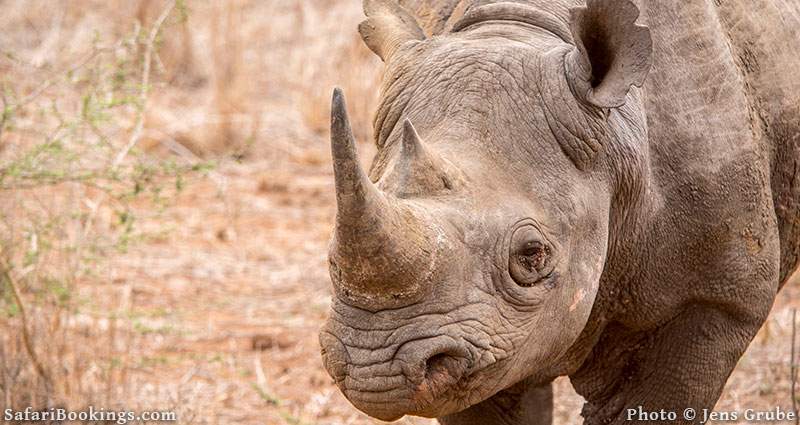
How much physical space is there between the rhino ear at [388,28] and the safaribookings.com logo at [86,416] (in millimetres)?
2124

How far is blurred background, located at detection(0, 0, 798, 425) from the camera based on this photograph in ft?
19.4

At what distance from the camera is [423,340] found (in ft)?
11.0

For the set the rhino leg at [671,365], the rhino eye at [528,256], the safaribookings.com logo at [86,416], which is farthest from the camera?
the safaribookings.com logo at [86,416]

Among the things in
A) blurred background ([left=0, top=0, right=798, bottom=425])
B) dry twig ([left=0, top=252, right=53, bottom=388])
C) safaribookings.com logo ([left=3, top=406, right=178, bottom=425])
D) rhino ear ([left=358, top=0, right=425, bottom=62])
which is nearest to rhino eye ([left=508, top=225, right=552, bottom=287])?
rhino ear ([left=358, top=0, right=425, bottom=62])

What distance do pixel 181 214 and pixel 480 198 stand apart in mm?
6410

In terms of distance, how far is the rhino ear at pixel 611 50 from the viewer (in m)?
3.81

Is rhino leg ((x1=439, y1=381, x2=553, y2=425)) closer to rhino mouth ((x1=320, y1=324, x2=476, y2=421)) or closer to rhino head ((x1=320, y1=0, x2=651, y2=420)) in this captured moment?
rhino head ((x1=320, y1=0, x2=651, y2=420))

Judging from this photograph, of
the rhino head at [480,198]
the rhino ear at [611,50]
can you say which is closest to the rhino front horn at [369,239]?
the rhino head at [480,198]

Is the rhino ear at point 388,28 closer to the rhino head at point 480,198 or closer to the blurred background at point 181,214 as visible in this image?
the rhino head at point 480,198

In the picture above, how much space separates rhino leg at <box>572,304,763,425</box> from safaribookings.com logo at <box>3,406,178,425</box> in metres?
1.98

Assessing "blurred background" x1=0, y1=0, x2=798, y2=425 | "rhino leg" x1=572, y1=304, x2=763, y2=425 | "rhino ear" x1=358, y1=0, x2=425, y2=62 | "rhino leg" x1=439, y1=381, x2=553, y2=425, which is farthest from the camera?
"blurred background" x1=0, y1=0, x2=798, y2=425

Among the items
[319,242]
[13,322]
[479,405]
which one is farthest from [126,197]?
[319,242]

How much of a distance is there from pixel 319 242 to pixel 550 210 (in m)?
5.68

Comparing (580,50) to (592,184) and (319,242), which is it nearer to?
(592,184)
